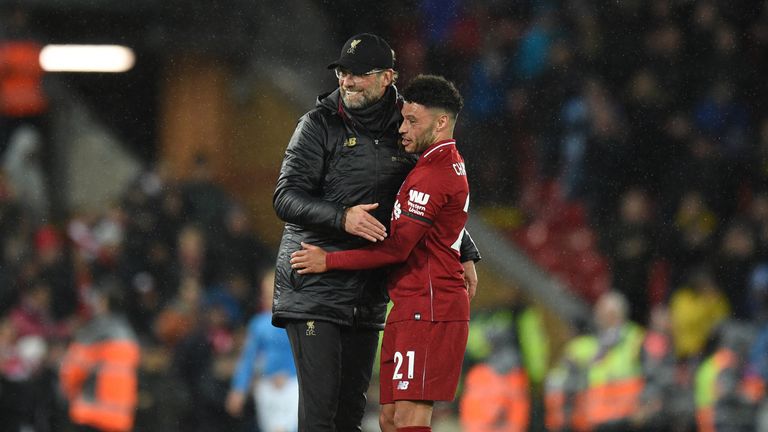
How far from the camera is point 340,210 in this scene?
379 centimetres

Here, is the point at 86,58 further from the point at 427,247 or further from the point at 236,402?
the point at 427,247

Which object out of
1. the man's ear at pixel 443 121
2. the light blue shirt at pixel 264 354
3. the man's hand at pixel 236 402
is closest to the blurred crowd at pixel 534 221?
the man's hand at pixel 236 402

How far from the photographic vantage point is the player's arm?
12.5ft

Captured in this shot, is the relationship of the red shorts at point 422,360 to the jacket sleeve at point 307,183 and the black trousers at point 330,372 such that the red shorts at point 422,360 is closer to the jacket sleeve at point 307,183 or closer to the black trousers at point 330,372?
the black trousers at point 330,372

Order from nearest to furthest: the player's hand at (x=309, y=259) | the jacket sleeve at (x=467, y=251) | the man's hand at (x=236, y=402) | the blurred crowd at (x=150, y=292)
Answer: the player's hand at (x=309, y=259) → the jacket sleeve at (x=467, y=251) → the man's hand at (x=236, y=402) → the blurred crowd at (x=150, y=292)

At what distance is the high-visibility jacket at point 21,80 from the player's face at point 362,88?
626 cm

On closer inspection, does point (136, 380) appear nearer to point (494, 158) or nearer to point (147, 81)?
point (147, 81)

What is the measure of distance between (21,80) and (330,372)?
6.55 meters

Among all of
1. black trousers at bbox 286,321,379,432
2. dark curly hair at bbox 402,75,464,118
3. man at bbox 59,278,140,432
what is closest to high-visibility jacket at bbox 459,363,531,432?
man at bbox 59,278,140,432

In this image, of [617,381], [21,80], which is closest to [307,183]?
[617,381]

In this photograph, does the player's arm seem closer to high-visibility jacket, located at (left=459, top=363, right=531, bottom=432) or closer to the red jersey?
the red jersey

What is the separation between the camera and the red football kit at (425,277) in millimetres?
3812

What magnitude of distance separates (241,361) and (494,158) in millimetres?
2346

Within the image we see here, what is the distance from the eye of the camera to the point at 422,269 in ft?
12.8
